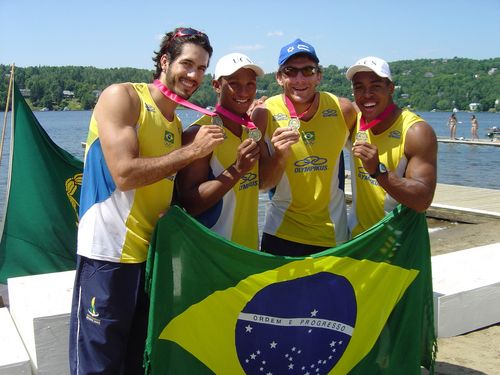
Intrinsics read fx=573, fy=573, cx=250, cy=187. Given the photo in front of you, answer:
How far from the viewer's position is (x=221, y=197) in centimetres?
347

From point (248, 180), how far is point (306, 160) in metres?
0.60

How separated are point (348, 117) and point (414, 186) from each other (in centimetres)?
92

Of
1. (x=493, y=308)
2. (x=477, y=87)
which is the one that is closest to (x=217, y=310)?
(x=493, y=308)

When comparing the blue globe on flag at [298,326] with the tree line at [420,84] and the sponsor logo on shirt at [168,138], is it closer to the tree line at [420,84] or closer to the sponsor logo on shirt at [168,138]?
the sponsor logo on shirt at [168,138]

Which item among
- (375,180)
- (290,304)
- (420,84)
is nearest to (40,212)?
(290,304)

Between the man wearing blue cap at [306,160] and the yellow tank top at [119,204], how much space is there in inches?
39.3

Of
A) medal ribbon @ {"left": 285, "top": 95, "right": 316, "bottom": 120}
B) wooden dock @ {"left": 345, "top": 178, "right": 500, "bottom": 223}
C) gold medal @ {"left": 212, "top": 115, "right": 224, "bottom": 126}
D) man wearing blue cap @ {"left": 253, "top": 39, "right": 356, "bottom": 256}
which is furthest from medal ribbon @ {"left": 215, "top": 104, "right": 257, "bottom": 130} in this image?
wooden dock @ {"left": 345, "top": 178, "right": 500, "bottom": 223}

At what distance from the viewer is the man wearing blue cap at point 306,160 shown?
4078 millimetres

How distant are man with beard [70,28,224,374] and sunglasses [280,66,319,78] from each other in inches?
34.2

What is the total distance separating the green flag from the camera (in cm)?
796

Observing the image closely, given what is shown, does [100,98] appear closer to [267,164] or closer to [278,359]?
[267,164]

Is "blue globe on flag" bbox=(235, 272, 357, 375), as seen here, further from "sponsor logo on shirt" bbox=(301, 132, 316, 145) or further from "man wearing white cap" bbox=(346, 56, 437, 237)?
"sponsor logo on shirt" bbox=(301, 132, 316, 145)

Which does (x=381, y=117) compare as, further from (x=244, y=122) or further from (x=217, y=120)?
(x=217, y=120)

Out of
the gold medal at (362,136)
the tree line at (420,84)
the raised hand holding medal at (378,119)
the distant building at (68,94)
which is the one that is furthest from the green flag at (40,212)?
the distant building at (68,94)
